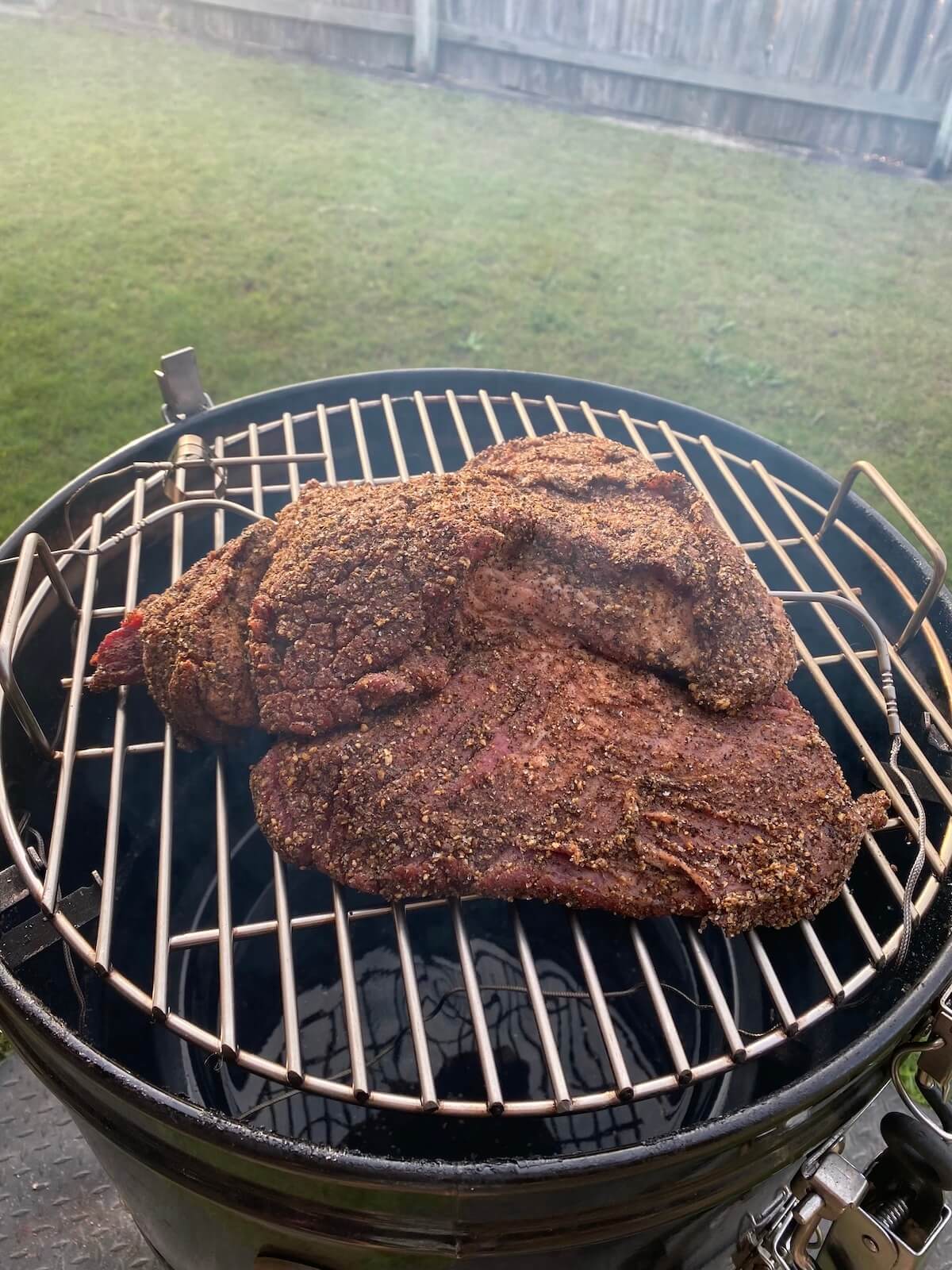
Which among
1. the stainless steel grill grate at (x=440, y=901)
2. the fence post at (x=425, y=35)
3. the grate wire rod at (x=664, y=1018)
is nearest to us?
the grate wire rod at (x=664, y=1018)

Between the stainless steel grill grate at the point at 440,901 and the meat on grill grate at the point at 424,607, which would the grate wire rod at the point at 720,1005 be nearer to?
the stainless steel grill grate at the point at 440,901

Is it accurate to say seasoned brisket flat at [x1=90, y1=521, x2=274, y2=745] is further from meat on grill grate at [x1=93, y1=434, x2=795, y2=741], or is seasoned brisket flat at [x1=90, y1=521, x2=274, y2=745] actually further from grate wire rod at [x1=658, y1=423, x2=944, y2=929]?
grate wire rod at [x1=658, y1=423, x2=944, y2=929]

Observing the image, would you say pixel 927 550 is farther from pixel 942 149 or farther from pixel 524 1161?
pixel 942 149

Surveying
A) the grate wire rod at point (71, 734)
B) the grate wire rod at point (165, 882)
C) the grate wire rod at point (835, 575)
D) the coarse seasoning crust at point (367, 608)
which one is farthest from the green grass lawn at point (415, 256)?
the coarse seasoning crust at point (367, 608)

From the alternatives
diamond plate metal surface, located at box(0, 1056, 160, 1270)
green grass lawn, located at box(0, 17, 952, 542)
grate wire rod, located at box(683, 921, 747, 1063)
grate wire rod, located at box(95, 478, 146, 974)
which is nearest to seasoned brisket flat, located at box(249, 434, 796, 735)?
grate wire rod, located at box(95, 478, 146, 974)

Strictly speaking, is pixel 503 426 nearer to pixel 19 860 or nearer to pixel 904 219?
pixel 19 860
